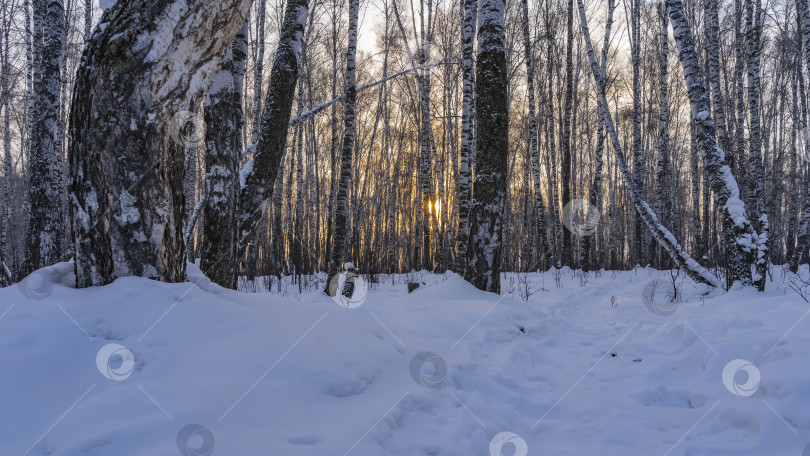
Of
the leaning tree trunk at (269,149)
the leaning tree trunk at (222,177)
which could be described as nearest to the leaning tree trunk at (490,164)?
the leaning tree trunk at (269,149)

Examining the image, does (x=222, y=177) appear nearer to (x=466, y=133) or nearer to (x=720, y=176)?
(x=466, y=133)

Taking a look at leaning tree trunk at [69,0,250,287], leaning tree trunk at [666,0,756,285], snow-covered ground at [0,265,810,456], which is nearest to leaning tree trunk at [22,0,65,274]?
snow-covered ground at [0,265,810,456]

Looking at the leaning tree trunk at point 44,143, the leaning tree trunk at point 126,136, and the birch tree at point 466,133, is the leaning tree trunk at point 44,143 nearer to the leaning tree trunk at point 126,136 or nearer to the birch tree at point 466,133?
the leaning tree trunk at point 126,136

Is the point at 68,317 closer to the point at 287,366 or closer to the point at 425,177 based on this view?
the point at 287,366

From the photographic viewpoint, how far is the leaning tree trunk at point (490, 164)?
5023 millimetres

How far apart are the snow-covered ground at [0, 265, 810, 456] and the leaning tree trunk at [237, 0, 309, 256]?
4.80ft

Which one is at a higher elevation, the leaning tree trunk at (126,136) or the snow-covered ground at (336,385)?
the leaning tree trunk at (126,136)

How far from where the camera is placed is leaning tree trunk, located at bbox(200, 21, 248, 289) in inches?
151

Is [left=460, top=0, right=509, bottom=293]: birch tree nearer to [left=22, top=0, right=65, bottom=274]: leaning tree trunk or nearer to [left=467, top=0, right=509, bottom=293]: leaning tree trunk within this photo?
[left=467, top=0, right=509, bottom=293]: leaning tree trunk

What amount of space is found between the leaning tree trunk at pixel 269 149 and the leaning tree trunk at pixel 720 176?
16.1 feet

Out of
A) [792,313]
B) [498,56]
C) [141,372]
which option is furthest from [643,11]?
[141,372]

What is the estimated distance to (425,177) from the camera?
12055mm

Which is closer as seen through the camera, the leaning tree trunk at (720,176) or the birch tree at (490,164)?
the leaning tree trunk at (720,176)

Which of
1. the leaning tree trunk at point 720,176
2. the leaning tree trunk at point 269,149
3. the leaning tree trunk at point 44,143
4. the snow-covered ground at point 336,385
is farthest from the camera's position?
the leaning tree trunk at point 44,143
